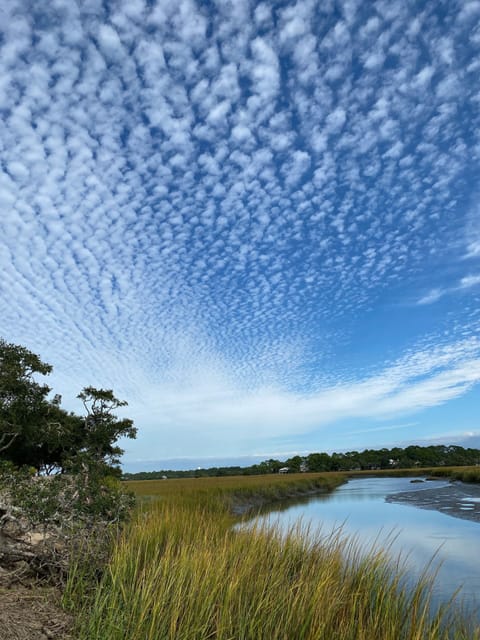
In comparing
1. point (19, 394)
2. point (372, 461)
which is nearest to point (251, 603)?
point (19, 394)

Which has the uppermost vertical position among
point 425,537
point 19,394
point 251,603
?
point 19,394

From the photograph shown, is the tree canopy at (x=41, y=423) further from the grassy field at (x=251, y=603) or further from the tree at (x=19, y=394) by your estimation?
the grassy field at (x=251, y=603)

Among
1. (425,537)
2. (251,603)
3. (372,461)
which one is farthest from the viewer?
(372,461)

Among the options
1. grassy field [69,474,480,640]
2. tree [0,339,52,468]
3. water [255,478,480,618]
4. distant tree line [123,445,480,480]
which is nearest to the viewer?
grassy field [69,474,480,640]

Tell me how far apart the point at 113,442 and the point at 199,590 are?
23.3 meters

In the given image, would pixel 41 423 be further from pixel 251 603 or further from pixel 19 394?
pixel 251 603

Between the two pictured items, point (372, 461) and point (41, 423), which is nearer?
point (41, 423)

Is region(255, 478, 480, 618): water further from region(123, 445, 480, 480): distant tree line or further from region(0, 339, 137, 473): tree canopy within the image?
region(123, 445, 480, 480): distant tree line

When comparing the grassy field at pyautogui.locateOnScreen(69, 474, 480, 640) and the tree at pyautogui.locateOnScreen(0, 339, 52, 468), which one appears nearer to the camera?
the grassy field at pyautogui.locateOnScreen(69, 474, 480, 640)

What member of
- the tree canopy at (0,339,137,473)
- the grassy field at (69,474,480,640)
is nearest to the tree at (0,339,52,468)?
the tree canopy at (0,339,137,473)

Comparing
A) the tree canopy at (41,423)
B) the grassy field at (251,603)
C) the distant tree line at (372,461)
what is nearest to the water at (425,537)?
the grassy field at (251,603)

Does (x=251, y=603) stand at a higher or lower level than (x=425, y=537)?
lower

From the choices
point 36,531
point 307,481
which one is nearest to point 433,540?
point 36,531

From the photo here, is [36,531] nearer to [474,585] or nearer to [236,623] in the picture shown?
[236,623]
